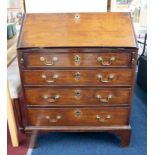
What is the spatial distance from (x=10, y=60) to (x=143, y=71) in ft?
5.03

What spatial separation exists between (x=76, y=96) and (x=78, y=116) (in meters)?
0.17

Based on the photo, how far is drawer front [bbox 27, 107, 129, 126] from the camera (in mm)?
1463

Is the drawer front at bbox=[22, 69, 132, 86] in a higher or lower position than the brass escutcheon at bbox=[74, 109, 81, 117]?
higher

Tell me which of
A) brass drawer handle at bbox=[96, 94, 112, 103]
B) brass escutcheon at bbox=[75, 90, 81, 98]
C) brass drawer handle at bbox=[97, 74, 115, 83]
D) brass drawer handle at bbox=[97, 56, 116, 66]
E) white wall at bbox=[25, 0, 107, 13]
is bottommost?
brass drawer handle at bbox=[96, 94, 112, 103]

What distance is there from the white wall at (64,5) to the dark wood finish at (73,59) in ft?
1.37

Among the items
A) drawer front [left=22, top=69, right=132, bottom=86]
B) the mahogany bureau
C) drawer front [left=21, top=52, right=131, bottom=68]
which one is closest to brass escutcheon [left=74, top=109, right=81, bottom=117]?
the mahogany bureau

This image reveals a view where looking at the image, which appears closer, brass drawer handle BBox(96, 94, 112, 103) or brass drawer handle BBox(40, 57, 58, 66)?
brass drawer handle BBox(40, 57, 58, 66)

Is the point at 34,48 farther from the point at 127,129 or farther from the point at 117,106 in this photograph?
the point at 127,129

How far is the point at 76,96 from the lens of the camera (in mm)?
1416

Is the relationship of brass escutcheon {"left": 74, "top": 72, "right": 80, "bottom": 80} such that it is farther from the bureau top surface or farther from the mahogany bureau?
the bureau top surface

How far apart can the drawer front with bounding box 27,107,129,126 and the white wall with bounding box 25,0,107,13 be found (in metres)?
0.73

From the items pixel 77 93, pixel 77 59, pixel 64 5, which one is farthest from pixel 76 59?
pixel 64 5

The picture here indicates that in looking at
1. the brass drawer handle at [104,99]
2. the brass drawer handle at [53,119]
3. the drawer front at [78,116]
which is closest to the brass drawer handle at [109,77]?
the brass drawer handle at [104,99]
